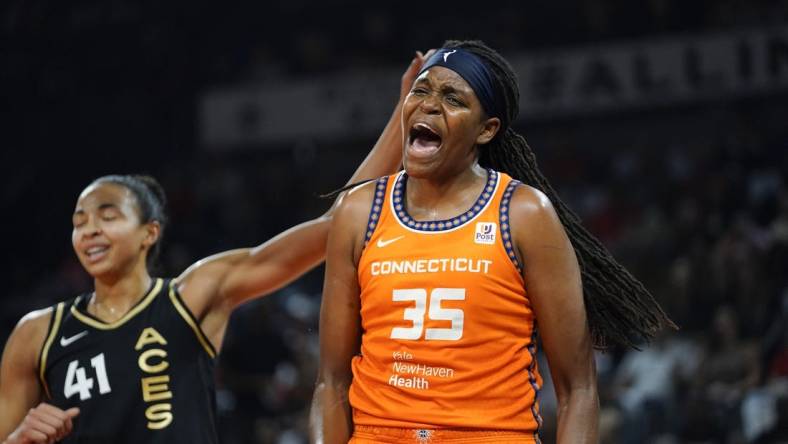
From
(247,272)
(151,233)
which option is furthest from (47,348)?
(247,272)

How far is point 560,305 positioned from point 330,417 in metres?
0.60

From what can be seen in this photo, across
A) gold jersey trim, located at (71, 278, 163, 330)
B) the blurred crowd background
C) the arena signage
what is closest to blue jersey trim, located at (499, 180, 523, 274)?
gold jersey trim, located at (71, 278, 163, 330)

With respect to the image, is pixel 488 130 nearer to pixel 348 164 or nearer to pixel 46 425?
pixel 46 425

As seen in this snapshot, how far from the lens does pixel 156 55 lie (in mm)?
11914

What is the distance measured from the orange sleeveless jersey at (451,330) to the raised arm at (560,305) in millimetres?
35

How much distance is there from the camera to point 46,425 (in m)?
3.12

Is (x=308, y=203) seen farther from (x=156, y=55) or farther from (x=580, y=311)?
(x=580, y=311)

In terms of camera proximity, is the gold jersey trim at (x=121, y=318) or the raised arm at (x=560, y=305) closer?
the raised arm at (x=560, y=305)

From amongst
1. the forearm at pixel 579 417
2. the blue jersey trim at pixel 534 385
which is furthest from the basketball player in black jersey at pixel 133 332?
the forearm at pixel 579 417

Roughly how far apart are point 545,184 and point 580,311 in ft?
1.65

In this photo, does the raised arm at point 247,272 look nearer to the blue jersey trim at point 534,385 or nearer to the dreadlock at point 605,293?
the dreadlock at point 605,293

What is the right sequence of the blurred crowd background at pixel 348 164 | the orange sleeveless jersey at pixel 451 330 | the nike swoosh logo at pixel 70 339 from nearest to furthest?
the orange sleeveless jersey at pixel 451 330 → the nike swoosh logo at pixel 70 339 → the blurred crowd background at pixel 348 164

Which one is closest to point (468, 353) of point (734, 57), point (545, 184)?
point (545, 184)

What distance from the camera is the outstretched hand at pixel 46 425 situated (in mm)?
3119
